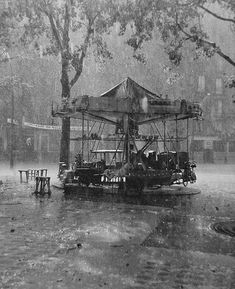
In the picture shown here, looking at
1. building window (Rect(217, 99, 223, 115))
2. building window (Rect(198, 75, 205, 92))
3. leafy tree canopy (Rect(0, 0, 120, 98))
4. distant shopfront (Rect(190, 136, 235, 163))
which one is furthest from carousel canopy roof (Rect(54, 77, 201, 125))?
building window (Rect(217, 99, 223, 115))

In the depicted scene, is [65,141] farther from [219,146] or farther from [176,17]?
[219,146]

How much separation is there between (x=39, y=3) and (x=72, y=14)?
1.76 m

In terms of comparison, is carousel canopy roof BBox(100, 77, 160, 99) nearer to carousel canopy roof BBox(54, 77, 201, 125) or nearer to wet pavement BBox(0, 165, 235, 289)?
carousel canopy roof BBox(54, 77, 201, 125)

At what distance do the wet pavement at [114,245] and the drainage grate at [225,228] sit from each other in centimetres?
14

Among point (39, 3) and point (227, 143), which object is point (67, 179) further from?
point (227, 143)

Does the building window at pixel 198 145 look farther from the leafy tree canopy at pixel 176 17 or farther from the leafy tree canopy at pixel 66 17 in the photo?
the leafy tree canopy at pixel 176 17

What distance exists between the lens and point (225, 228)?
899 centimetres

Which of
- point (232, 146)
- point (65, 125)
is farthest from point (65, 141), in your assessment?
point (232, 146)

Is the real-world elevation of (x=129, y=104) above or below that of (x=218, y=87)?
below

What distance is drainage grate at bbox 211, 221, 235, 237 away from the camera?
8539mm

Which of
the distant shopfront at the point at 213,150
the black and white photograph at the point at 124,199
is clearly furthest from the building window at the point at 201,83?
the black and white photograph at the point at 124,199

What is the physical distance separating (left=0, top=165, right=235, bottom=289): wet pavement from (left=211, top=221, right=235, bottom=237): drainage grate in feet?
0.47

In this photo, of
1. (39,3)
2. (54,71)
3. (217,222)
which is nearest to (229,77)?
(217,222)

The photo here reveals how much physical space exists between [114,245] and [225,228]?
307 centimetres
